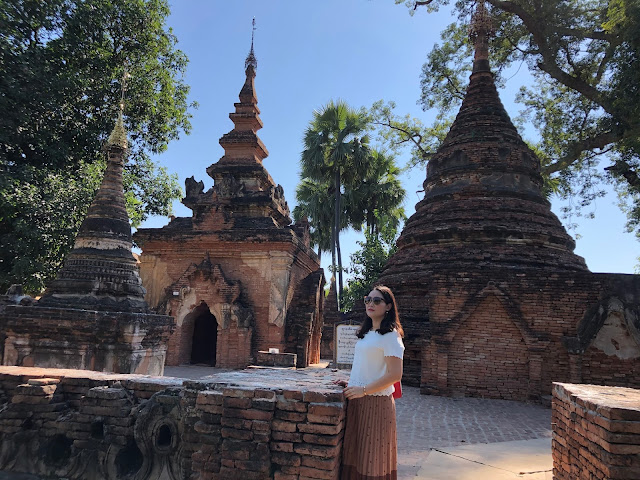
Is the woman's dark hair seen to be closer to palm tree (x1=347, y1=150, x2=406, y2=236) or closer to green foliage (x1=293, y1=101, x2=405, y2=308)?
green foliage (x1=293, y1=101, x2=405, y2=308)

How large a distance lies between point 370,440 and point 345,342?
6.57m

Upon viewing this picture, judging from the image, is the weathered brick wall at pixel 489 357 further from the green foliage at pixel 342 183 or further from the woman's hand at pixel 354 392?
the green foliage at pixel 342 183

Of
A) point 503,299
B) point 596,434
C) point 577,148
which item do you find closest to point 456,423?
point 503,299

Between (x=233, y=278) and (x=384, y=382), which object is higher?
(x=233, y=278)

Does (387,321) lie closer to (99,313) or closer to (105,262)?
(99,313)

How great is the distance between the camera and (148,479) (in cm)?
376

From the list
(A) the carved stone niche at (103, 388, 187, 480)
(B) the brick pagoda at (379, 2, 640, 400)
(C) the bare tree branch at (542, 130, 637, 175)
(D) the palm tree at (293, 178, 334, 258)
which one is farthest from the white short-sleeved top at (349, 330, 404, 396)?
(D) the palm tree at (293, 178, 334, 258)

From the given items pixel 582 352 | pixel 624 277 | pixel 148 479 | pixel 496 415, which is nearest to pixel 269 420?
pixel 148 479

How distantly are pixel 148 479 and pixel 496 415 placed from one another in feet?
22.1

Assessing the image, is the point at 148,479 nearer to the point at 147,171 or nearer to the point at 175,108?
the point at 147,171

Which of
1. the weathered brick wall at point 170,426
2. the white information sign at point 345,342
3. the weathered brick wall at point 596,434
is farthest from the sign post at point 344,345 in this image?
the weathered brick wall at point 596,434

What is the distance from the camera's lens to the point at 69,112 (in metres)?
15.7

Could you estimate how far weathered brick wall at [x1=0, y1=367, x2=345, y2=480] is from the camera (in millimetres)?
2963

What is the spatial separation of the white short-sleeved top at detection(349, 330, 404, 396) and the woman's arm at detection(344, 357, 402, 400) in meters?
0.03
